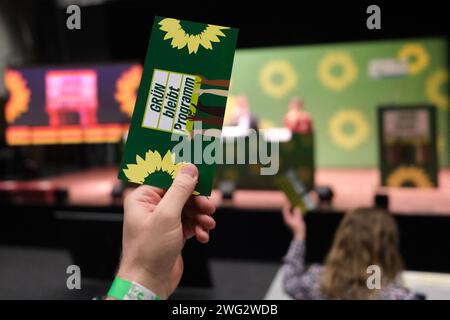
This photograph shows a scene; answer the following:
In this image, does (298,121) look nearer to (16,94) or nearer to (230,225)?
(230,225)

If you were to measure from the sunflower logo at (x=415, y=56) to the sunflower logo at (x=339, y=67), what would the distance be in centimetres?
85

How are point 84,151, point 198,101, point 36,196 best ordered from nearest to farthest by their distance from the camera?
point 198,101 < point 36,196 < point 84,151

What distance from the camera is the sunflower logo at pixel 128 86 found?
566 centimetres

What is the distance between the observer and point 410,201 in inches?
189

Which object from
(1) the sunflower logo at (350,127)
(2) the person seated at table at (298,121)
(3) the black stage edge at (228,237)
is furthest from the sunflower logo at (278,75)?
(3) the black stage edge at (228,237)

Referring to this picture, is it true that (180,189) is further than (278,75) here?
No

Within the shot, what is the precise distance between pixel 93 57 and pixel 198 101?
695 cm

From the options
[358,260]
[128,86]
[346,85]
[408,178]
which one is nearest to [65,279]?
[128,86]

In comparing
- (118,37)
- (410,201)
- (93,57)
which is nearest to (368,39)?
(410,201)

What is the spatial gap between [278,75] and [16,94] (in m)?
4.72

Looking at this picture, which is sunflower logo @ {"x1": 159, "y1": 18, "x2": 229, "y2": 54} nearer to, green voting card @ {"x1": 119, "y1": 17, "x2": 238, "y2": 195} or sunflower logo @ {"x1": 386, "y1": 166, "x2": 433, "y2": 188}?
green voting card @ {"x1": 119, "y1": 17, "x2": 238, "y2": 195}

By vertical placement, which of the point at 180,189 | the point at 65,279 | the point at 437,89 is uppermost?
the point at 437,89

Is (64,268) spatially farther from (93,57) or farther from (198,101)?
(198,101)

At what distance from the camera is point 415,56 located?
8.42 metres
